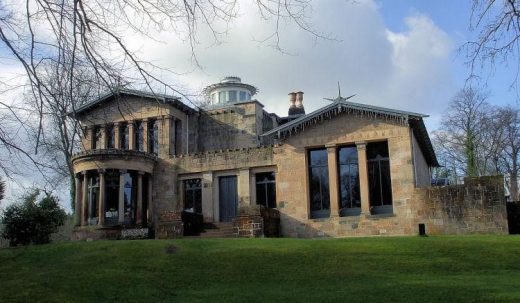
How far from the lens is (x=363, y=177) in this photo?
27.5m

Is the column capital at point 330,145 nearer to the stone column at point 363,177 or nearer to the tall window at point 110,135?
the stone column at point 363,177

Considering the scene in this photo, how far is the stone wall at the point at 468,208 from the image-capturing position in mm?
24469

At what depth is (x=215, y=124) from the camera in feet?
118

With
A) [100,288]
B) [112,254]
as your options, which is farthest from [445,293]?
[112,254]

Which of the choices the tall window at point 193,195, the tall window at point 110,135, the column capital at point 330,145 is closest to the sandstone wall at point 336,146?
the column capital at point 330,145

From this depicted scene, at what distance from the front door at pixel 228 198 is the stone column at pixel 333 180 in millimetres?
5944

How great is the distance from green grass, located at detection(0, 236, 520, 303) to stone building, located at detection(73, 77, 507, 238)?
6866 millimetres

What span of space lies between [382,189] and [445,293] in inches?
621

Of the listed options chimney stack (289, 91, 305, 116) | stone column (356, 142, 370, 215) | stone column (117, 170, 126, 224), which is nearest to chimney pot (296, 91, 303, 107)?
chimney stack (289, 91, 305, 116)

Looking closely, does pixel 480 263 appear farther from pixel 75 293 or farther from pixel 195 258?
pixel 75 293

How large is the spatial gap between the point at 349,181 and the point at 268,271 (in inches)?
533

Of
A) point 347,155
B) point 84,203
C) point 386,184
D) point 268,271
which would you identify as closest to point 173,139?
point 84,203

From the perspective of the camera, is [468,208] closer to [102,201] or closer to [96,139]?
[102,201]

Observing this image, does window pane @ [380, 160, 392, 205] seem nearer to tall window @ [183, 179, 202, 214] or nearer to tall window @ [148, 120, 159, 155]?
tall window @ [183, 179, 202, 214]
